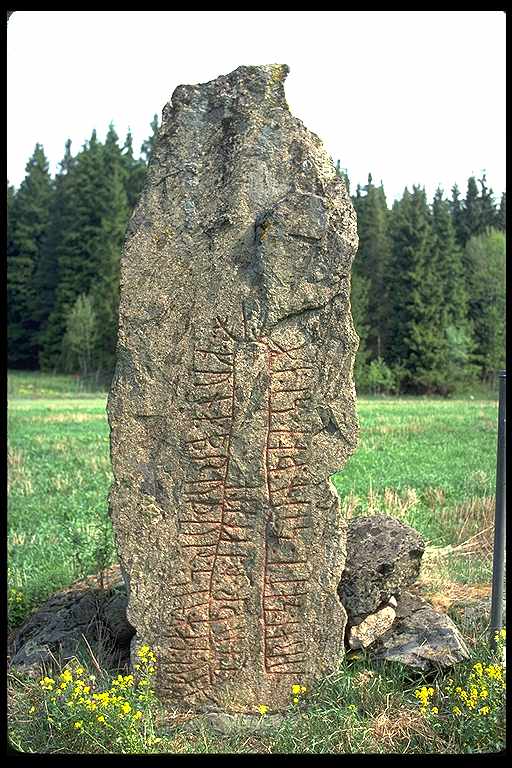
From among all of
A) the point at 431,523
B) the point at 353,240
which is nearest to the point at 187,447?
the point at 353,240

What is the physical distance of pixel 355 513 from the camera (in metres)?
7.72

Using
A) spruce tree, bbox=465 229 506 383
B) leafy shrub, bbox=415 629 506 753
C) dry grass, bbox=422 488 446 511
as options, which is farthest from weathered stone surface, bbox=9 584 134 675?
spruce tree, bbox=465 229 506 383

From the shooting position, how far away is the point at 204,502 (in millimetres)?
4367

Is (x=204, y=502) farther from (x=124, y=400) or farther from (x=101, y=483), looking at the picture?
(x=101, y=483)

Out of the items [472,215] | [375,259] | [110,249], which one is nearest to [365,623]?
[110,249]

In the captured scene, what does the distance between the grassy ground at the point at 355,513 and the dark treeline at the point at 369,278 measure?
62.7ft

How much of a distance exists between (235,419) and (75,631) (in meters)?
1.71

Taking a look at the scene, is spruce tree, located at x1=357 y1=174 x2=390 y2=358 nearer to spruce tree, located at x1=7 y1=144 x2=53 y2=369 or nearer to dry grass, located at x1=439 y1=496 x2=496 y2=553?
spruce tree, located at x1=7 y1=144 x2=53 y2=369

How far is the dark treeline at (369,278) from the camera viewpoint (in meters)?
39.4

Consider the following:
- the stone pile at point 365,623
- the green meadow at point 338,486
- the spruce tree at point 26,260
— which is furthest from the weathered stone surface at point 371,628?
the spruce tree at point 26,260

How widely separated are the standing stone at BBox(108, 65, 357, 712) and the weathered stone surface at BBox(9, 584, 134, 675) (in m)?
0.58

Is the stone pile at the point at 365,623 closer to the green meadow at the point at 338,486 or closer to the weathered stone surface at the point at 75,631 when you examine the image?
the weathered stone surface at the point at 75,631

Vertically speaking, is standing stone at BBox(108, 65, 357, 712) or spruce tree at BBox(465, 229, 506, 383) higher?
spruce tree at BBox(465, 229, 506, 383)

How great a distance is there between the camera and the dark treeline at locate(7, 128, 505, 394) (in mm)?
39375
